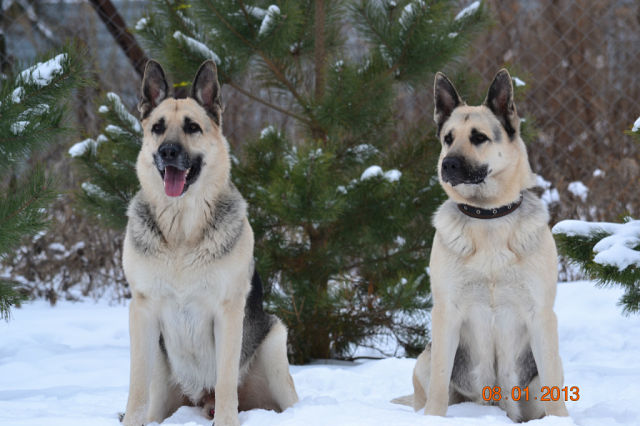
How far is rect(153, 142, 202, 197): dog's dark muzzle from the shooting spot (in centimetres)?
299

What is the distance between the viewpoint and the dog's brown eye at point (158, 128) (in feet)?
10.2

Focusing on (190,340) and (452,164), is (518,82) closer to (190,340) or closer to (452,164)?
(452,164)

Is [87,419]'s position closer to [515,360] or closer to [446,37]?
[515,360]

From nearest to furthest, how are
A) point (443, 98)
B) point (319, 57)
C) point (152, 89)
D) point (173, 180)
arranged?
point (173, 180), point (152, 89), point (443, 98), point (319, 57)

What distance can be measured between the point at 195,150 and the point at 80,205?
217 cm

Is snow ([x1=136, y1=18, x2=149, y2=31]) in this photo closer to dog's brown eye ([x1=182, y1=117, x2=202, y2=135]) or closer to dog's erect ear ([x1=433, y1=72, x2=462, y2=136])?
dog's brown eye ([x1=182, y1=117, x2=202, y2=135])

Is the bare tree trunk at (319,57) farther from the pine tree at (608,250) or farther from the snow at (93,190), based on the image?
the pine tree at (608,250)

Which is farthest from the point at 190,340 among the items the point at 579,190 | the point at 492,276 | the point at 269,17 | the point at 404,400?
the point at 579,190

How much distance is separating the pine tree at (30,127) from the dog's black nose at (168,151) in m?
0.80

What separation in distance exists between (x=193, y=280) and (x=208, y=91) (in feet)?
3.12

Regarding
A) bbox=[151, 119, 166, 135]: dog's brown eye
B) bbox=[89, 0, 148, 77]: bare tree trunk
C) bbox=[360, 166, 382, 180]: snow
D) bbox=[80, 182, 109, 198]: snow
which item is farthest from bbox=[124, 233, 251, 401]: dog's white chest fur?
bbox=[89, 0, 148, 77]: bare tree trunk

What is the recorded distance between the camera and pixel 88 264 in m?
7.00

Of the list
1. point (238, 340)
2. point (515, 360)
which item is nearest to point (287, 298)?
point (238, 340)

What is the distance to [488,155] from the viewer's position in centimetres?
316
